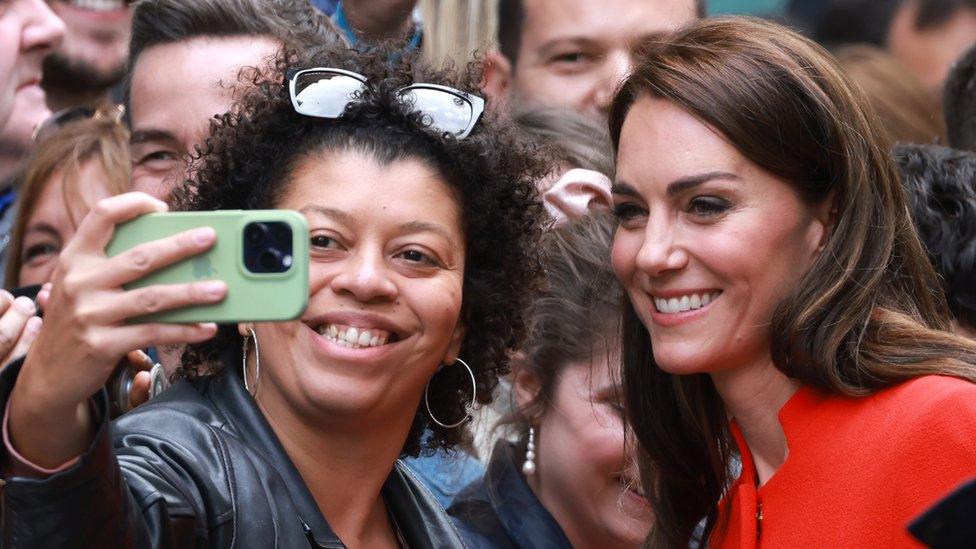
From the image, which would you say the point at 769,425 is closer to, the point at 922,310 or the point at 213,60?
the point at 922,310

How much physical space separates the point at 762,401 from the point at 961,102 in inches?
98.8

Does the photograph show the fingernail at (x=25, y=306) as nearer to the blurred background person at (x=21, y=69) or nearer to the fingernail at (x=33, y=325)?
the fingernail at (x=33, y=325)

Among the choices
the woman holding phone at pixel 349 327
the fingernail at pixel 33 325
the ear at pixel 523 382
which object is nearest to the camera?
the fingernail at pixel 33 325

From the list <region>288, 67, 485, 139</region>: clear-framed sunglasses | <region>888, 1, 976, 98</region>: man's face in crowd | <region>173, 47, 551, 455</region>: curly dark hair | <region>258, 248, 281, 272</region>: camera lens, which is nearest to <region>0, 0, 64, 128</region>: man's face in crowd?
<region>173, 47, 551, 455</region>: curly dark hair

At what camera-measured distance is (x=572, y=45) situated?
539cm

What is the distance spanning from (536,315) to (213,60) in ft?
3.88

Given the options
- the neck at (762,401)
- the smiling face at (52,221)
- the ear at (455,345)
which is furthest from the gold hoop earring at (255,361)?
the smiling face at (52,221)

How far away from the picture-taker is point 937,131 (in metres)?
6.13

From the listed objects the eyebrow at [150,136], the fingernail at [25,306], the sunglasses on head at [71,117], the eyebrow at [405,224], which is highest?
the eyebrow at [405,224]

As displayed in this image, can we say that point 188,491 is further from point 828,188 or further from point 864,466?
point 828,188

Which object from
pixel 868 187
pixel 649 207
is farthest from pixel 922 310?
pixel 649 207

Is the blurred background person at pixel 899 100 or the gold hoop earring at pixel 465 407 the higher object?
the blurred background person at pixel 899 100

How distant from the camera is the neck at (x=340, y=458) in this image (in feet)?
10.5

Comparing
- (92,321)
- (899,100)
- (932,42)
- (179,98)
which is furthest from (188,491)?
(932,42)
